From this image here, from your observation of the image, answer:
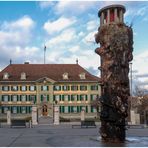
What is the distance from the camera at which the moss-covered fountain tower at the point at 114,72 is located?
21172 mm

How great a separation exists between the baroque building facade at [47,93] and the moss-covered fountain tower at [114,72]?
62.3 metres

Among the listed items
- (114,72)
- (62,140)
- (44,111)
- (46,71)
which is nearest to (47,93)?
(44,111)

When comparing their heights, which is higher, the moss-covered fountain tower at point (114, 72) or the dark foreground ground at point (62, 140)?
the moss-covered fountain tower at point (114, 72)

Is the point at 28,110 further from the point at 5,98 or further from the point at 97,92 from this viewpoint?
the point at 97,92

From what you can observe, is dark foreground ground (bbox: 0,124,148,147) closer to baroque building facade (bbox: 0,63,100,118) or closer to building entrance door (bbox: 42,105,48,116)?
baroque building facade (bbox: 0,63,100,118)

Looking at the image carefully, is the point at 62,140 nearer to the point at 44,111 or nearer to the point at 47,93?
the point at 44,111

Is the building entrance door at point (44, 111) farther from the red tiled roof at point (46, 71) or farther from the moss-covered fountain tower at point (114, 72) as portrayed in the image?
the moss-covered fountain tower at point (114, 72)

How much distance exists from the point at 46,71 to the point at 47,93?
5.17 m

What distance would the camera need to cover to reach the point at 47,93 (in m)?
86.2

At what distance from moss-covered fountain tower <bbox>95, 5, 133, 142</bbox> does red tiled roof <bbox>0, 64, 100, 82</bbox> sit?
63.1 meters

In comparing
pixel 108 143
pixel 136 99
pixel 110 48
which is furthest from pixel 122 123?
pixel 136 99

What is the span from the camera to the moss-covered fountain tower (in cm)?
2117

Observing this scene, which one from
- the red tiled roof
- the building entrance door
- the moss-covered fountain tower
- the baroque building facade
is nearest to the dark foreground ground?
the moss-covered fountain tower

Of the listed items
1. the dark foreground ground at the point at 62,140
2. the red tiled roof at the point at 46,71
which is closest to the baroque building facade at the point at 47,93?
the red tiled roof at the point at 46,71
